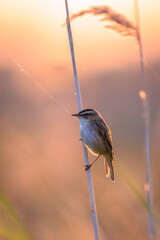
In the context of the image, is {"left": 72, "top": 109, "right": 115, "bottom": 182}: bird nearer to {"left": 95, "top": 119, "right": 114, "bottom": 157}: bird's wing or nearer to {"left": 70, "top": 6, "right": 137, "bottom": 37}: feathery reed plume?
{"left": 95, "top": 119, "right": 114, "bottom": 157}: bird's wing

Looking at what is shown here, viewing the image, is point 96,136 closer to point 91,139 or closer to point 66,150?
point 91,139

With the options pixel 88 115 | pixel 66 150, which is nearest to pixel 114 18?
pixel 88 115

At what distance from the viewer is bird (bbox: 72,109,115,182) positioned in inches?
135

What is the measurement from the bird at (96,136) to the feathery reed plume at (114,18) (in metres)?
1.09

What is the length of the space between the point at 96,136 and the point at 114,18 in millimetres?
1370

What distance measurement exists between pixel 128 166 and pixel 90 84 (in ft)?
16.7

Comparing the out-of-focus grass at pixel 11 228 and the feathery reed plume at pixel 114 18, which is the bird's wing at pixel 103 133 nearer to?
the feathery reed plume at pixel 114 18

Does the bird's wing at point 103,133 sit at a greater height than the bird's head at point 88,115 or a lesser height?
lesser

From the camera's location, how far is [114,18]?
8.06ft

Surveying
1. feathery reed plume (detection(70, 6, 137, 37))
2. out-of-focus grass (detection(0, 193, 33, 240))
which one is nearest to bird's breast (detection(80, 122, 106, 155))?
feathery reed plume (detection(70, 6, 137, 37))

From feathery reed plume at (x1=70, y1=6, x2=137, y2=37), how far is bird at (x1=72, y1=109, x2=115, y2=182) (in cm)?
109

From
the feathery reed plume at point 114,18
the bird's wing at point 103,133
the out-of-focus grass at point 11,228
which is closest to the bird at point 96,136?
the bird's wing at point 103,133

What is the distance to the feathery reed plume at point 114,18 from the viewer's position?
7.98 feet

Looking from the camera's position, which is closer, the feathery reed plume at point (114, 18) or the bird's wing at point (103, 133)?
the feathery reed plume at point (114, 18)
